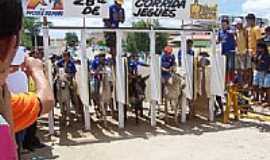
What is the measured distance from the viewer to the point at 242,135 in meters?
9.47

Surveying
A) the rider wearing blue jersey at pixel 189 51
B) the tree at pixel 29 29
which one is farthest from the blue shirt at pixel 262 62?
the tree at pixel 29 29

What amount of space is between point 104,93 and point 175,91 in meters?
1.52

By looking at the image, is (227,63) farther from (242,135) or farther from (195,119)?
(242,135)

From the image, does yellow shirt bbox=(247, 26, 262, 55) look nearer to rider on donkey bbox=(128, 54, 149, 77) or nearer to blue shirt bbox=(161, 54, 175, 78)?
blue shirt bbox=(161, 54, 175, 78)

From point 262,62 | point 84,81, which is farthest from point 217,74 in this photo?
point 84,81

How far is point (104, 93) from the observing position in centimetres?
1005

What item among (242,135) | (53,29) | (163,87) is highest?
(53,29)

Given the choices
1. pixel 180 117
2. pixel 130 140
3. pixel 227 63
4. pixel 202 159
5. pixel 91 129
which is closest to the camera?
pixel 202 159

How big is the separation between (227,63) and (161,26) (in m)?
2.33

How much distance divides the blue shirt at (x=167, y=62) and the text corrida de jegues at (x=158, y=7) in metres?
0.87

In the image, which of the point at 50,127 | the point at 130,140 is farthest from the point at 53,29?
the point at 130,140

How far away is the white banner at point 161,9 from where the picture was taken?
33.1ft

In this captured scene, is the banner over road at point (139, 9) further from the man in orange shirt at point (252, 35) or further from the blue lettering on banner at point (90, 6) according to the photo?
the man in orange shirt at point (252, 35)

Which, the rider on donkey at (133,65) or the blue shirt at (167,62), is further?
the blue shirt at (167,62)
